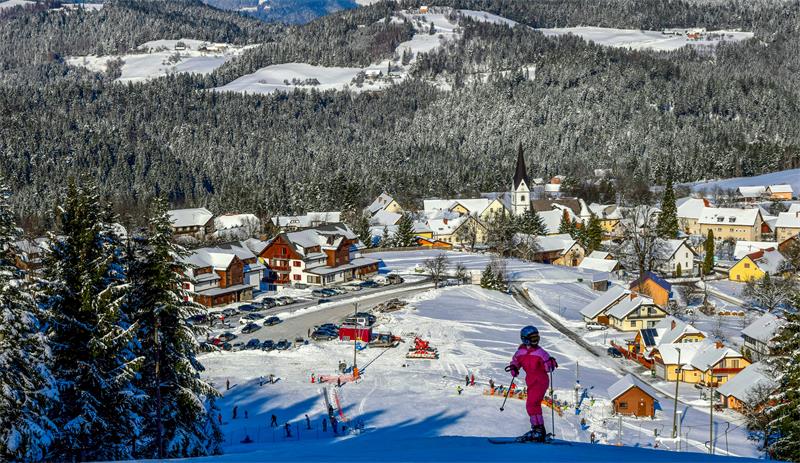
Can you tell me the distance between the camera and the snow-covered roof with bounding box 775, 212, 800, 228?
85.2m

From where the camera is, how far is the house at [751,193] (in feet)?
392

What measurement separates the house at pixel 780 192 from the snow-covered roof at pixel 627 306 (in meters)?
84.4

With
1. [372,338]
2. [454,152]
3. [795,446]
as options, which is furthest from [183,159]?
[795,446]

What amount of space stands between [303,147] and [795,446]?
16997 cm

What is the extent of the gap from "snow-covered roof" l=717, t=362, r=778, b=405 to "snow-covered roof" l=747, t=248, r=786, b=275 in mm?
33533

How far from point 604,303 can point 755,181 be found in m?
100

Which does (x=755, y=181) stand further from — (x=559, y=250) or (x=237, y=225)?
(x=237, y=225)

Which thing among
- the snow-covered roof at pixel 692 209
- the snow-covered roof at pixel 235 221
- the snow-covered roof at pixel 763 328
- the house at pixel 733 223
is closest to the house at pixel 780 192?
the snow-covered roof at pixel 692 209

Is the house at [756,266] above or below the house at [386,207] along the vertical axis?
below

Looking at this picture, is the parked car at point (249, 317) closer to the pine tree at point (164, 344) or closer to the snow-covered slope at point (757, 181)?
the pine tree at point (164, 344)

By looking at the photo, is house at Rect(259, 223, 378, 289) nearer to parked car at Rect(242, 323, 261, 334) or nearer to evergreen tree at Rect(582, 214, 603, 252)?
parked car at Rect(242, 323, 261, 334)

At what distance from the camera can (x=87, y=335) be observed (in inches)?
648

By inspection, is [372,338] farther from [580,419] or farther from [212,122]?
[212,122]

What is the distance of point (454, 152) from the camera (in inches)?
6772
